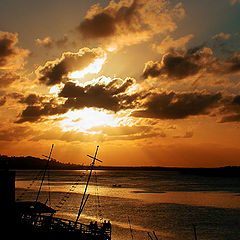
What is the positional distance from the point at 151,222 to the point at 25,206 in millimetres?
33907

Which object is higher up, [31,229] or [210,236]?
[31,229]

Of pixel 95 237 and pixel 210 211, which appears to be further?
pixel 210 211

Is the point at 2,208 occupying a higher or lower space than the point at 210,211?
higher

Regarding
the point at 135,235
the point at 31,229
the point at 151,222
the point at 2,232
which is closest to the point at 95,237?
the point at 31,229

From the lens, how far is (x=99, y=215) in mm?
72688

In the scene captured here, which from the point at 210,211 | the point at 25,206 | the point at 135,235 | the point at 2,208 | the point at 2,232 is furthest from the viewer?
the point at 210,211

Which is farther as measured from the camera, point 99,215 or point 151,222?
point 99,215

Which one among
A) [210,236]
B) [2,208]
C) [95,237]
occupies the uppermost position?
[2,208]

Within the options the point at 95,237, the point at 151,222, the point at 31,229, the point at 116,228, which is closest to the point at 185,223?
the point at 151,222

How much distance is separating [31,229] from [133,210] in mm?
54418

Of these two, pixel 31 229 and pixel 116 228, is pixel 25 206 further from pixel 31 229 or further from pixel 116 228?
pixel 116 228

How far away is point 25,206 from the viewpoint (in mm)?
39000

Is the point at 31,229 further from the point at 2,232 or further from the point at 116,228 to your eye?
the point at 116,228

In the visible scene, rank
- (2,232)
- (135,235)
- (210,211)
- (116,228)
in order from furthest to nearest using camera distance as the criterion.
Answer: (210,211), (116,228), (135,235), (2,232)
